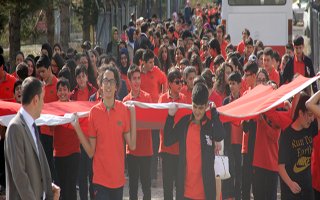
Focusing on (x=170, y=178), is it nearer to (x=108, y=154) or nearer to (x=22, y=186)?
(x=108, y=154)

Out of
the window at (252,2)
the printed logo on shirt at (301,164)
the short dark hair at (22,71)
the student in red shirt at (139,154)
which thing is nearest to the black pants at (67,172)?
the student in red shirt at (139,154)

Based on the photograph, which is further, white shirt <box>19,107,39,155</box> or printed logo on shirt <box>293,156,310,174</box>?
Result: printed logo on shirt <box>293,156,310,174</box>

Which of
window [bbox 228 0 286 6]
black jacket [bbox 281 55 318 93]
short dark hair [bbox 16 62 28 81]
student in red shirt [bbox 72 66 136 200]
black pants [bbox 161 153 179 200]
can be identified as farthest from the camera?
window [bbox 228 0 286 6]

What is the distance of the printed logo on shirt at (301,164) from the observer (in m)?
9.83

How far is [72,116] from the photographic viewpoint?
401 inches

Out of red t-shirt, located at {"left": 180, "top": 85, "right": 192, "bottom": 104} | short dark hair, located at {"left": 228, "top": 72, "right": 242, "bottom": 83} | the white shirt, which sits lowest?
red t-shirt, located at {"left": 180, "top": 85, "right": 192, "bottom": 104}

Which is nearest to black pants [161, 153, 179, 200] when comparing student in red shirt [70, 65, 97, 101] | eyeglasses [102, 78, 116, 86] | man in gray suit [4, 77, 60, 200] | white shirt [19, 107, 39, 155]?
student in red shirt [70, 65, 97, 101]

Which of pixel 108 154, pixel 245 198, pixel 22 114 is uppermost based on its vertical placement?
pixel 22 114

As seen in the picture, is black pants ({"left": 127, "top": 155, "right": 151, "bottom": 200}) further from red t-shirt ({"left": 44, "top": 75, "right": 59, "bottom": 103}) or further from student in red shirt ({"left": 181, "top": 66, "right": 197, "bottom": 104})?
red t-shirt ({"left": 44, "top": 75, "right": 59, "bottom": 103})

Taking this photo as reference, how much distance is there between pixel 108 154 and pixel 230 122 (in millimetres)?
2047

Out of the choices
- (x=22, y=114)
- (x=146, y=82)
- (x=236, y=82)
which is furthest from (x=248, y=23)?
(x=22, y=114)

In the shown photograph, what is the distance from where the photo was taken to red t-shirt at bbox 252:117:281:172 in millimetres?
11125

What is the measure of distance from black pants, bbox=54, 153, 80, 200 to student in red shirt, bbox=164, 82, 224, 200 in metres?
2.02

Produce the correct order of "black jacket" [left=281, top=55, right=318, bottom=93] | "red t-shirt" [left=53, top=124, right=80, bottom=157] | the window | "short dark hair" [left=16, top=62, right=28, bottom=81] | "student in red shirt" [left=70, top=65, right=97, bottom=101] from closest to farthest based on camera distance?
"red t-shirt" [left=53, top=124, right=80, bottom=157] < "student in red shirt" [left=70, top=65, right=97, bottom=101] < "short dark hair" [left=16, top=62, right=28, bottom=81] < "black jacket" [left=281, top=55, right=318, bottom=93] < the window
